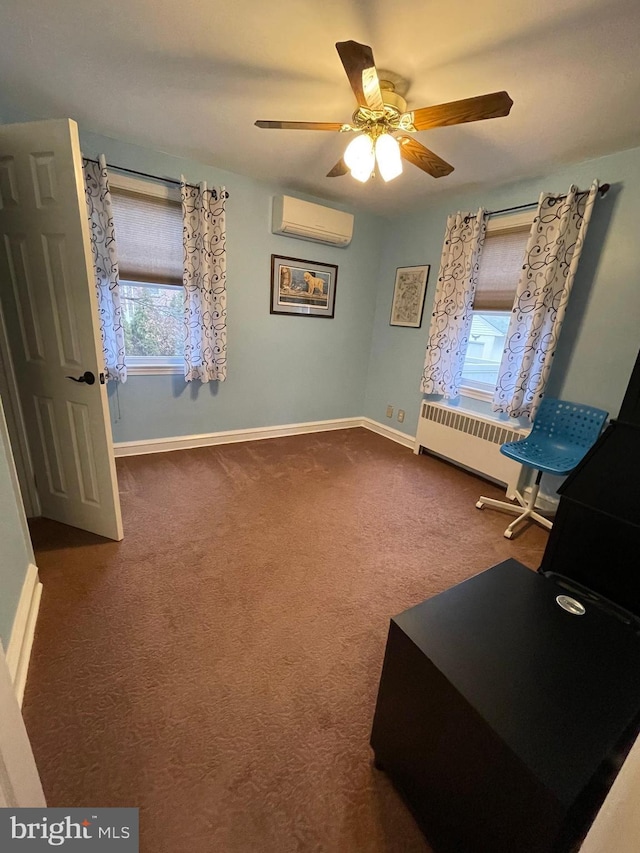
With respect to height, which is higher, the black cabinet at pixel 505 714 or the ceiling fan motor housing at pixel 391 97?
the ceiling fan motor housing at pixel 391 97

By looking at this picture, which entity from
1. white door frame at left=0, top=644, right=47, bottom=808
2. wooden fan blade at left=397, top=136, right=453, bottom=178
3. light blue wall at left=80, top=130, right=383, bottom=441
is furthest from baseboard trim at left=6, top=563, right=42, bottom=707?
wooden fan blade at left=397, top=136, right=453, bottom=178

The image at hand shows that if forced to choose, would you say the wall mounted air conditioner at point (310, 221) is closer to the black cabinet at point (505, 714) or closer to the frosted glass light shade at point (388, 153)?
the frosted glass light shade at point (388, 153)

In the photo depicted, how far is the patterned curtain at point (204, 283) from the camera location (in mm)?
2766

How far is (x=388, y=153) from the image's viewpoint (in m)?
1.65

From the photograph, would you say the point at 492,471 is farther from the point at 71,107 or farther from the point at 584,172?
the point at 71,107

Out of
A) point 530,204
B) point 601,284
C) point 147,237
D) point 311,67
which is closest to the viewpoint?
point 311,67

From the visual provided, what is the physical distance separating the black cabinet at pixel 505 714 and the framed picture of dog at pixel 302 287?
3.05 metres

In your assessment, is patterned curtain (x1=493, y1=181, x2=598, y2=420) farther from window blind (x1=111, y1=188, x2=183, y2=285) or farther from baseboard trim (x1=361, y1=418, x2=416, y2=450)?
window blind (x1=111, y1=188, x2=183, y2=285)

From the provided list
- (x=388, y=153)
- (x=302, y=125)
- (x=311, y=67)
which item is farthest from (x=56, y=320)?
(x=388, y=153)

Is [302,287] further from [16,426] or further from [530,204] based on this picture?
[16,426]

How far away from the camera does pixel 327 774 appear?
1099mm

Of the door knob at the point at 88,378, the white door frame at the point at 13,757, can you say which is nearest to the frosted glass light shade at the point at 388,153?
the door knob at the point at 88,378

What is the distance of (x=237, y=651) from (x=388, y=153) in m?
2.32

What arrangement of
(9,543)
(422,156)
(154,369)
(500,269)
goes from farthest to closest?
(154,369), (500,269), (422,156), (9,543)
